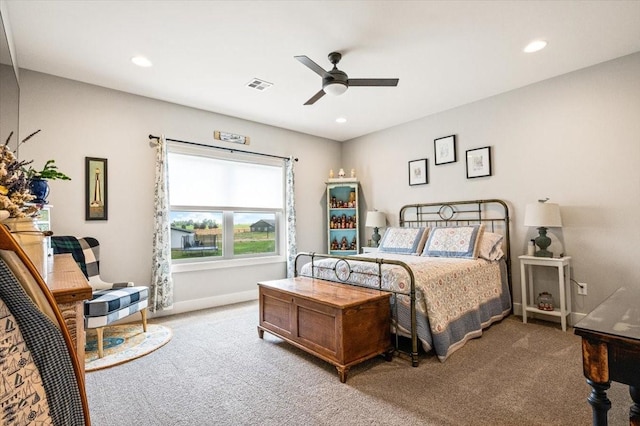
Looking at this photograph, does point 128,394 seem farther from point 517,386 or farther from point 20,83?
point 20,83

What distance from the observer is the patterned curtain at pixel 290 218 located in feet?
17.0

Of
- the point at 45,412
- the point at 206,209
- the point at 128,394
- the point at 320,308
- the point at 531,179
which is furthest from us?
the point at 206,209

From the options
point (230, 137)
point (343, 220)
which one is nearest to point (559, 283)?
point (343, 220)

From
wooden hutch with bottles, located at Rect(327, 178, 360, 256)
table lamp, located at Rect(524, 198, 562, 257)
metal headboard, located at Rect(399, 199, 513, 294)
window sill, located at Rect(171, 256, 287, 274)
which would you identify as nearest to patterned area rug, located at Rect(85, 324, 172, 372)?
window sill, located at Rect(171, 256, 287, 274)

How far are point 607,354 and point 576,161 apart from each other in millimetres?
3106

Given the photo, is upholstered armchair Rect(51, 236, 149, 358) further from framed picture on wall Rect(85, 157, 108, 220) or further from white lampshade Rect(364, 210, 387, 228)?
white lampshade Rect(364, 210, 387, 228)

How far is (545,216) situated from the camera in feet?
10.9

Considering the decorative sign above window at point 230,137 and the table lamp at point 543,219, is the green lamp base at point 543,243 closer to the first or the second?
the table lamp at point 543,219

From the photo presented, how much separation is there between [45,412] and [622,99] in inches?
179

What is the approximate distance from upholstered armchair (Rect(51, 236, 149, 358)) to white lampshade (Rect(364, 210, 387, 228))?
3266mm

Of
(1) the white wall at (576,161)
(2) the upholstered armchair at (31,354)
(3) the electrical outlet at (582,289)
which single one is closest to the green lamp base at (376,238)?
(1) the white wall at (576,161)

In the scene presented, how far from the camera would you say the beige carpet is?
75.2 inches

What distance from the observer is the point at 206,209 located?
4484 mm

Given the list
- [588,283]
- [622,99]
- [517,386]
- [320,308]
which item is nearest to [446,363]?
[517,386]
